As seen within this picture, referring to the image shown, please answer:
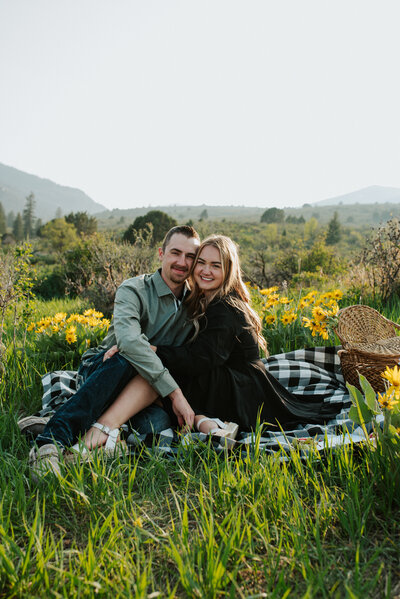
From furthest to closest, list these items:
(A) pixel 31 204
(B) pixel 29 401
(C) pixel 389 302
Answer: (A) pixel 31 204 < (C) pixel 389 302 < (B) pixel 29 401

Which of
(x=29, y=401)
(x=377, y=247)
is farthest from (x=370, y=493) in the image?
(x=377, y=247)

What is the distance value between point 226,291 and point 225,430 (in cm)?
91

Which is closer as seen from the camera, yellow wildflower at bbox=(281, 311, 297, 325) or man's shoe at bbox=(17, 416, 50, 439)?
man's shoe at bbox=(17, 416, 50, 439)

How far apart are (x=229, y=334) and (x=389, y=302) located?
10.5 ft

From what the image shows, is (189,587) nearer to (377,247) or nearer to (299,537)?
(299,537)

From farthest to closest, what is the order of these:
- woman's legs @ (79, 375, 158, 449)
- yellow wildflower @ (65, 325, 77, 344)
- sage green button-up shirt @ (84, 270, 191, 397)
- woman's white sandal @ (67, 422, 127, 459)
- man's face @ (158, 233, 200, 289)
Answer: yellow wildflower @ (65, 325, 77, 344), man's face @ (158, 233, 200, 289), sage green button-up shirt @ (84, 270, 191, 397), woman's legs @ (79, 375, 158, 449), woman's white sandal @ (67, 422, 127, 459)

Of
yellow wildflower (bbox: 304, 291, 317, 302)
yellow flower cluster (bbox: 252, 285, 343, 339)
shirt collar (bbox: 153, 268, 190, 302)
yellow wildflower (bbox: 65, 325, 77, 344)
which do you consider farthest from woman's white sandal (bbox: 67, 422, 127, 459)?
yellow wildflower (bbox: 304, 291, 317, 302)

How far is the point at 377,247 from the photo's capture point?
5.35 m

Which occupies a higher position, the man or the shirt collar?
the shirt collar

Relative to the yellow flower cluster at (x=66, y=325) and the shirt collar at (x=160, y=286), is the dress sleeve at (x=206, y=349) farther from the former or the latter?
the yellow flower cluster at (x=66, y=325)

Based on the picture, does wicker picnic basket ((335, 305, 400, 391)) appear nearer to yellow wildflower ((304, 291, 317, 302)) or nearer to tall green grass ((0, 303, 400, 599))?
yellow wildflower ((304, 291, 317, 302))

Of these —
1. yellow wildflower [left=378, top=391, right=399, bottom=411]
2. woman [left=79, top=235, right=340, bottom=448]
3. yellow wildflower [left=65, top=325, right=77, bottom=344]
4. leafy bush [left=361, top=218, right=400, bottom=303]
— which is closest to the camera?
yellow wildflower [left=378, top=391, right=399, bottom=411]

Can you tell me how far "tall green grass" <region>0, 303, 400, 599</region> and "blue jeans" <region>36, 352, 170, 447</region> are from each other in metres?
0.25

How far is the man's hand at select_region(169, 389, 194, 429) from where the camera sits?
8.42ft
